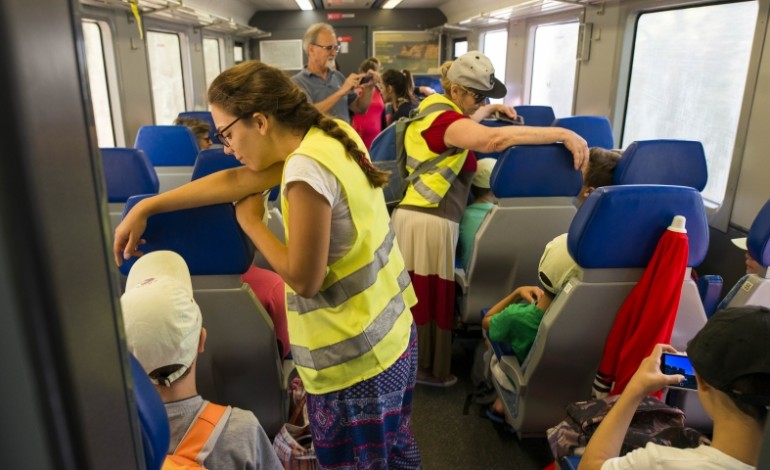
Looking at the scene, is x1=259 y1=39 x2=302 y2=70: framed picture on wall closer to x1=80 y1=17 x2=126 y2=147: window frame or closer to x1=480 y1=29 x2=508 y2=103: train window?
x1=480 y1=29 x2=508 y2=103: train window

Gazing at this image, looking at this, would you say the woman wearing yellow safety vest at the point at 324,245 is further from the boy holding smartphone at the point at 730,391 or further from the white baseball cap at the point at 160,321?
the boy holding smartphone at the point at 730,391

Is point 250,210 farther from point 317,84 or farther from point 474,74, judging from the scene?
point 317,84

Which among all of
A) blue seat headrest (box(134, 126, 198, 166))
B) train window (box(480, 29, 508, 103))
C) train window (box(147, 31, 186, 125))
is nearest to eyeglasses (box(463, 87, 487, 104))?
blue seat headrest (box(134, 126, 198, 166))

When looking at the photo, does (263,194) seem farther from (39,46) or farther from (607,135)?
(607,135)

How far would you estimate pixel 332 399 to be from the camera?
1462 mm

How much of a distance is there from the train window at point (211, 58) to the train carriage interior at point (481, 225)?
292 mm

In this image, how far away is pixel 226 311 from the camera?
178 cm

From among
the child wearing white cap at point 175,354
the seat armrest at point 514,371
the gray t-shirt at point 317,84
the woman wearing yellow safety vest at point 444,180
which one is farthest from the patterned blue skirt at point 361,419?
the gray t-shirt at point 317,84

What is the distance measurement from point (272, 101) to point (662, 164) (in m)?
2.40

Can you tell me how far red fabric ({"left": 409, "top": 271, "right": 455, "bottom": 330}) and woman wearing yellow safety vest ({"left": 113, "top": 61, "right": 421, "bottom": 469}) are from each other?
1.24 meters

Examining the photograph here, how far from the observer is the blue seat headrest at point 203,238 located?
5.25 ft

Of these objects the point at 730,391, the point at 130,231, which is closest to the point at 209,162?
the point at 130,231

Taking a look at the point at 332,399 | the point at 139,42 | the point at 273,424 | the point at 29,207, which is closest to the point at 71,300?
the point at 29,207

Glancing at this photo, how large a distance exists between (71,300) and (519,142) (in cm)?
230
